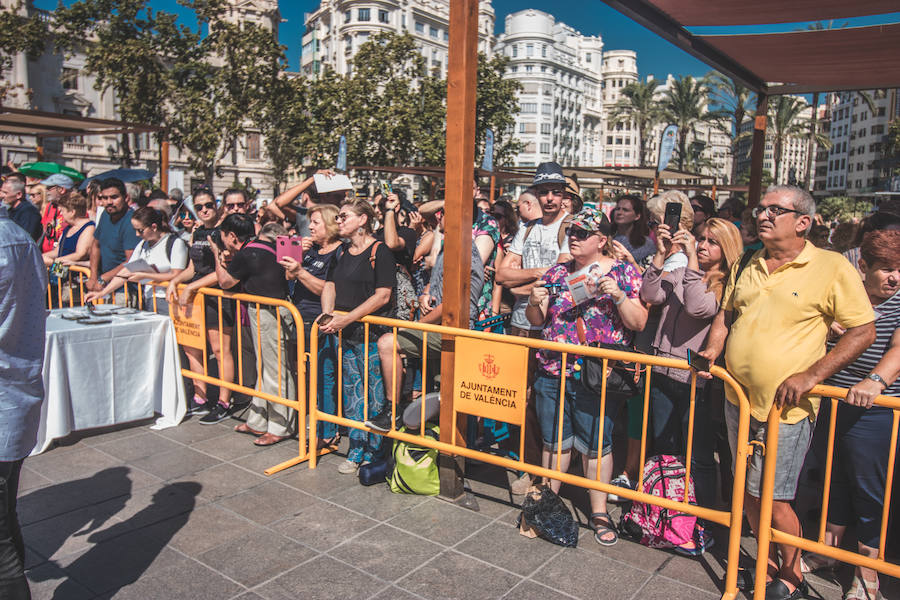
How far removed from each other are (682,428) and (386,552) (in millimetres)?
2050

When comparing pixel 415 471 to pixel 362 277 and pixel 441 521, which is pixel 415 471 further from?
pixel 362 277

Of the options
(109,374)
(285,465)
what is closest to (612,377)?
(285,465)

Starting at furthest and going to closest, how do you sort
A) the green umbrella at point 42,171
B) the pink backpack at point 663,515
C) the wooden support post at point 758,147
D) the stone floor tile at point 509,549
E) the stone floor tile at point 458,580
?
the green umbrella at point 42,171
the wooden support post at point 758,147
the pink backpack at point 663,515
the stone floor tile at point 509,549
the stone floor tile at point 458,580

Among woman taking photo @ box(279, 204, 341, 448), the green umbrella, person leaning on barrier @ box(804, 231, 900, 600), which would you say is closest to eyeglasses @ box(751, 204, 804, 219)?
person leaning on barrier @ box(804, 231, 900, 600)

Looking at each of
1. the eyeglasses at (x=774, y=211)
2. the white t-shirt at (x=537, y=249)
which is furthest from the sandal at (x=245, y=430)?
the eyeglasses at (x=774, y=211)

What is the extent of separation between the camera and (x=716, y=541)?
12.8ft

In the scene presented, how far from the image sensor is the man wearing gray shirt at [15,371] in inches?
105

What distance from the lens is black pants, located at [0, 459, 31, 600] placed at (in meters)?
2.71

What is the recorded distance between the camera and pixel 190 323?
6008 mm

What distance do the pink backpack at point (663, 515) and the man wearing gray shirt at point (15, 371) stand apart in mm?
3236

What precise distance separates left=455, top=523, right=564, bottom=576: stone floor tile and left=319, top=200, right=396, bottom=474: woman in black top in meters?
1.27

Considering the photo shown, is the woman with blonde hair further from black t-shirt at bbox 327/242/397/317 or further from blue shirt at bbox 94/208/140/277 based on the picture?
blue shirt at bbox 94/208/140/277

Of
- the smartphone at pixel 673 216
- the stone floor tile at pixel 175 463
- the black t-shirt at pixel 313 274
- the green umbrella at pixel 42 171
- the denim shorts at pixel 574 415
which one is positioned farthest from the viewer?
the green umbrella at pixel 42 171

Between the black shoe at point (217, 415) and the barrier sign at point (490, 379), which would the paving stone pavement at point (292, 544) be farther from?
the black shoe at point (217, 415)
